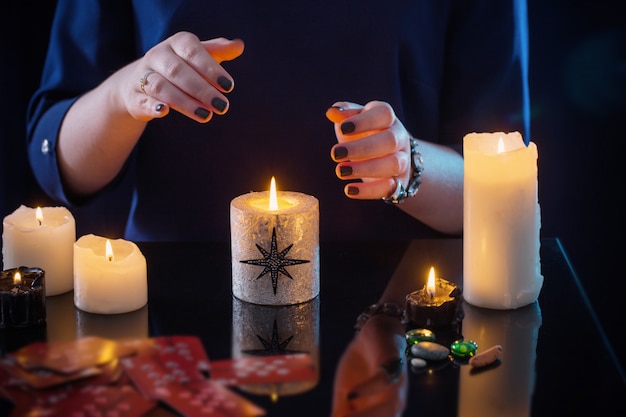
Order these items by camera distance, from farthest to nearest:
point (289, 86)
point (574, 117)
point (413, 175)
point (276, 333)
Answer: point (574, 117), point (289, 86), point (413, 175), point (276, 333)

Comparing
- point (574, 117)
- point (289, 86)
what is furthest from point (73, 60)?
point (574, 117)

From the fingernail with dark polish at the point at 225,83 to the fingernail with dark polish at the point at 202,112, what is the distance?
0.03m

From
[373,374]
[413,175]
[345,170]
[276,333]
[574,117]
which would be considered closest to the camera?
[373,374]

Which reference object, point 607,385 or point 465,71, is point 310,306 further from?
point 465,71

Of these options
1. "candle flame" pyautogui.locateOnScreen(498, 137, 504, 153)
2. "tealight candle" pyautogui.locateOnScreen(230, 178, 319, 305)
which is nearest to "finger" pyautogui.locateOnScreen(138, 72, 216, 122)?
"tealight candle" pyautogui.locateOnScreen(230, 178, 319, 305)

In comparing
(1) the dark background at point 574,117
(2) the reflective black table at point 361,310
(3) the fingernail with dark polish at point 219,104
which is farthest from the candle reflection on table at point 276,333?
(1) the dark background at point 574,117

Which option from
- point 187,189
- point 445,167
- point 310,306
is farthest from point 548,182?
point 310,306

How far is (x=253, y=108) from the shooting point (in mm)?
1400

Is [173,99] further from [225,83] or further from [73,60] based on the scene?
[73,60]

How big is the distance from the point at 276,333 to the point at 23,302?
260 mm

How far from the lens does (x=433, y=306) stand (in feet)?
3.03

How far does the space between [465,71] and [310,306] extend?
62cm

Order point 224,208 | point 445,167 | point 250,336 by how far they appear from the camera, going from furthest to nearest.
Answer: point 224,208 < point 445,167 < point 250,336

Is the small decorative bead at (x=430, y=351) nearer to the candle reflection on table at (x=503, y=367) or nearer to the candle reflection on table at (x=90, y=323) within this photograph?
the candle reflection on table at (x=503, y=367)
